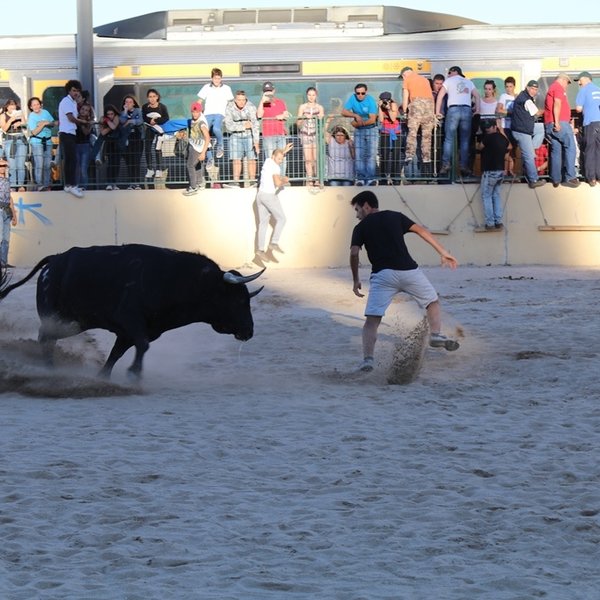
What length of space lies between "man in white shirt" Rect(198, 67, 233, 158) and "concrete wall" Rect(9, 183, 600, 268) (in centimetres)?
112

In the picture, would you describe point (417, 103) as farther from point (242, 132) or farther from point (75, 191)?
point (75, 191)

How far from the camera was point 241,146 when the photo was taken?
1823 centimetres

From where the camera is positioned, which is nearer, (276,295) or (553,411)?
(553,411)

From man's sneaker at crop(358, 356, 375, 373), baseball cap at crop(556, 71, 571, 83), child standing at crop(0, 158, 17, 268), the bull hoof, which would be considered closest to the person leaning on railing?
child standing at crop(0, 158, 17, 268)

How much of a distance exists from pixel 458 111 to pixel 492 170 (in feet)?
3.23

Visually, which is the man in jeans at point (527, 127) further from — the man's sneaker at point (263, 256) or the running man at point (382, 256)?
the running man at point (382, 256)

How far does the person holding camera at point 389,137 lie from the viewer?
17.9m

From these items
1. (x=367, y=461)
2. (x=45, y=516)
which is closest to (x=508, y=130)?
(x=367, y=461)

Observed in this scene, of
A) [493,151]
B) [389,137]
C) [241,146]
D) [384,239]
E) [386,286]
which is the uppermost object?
[389,137]

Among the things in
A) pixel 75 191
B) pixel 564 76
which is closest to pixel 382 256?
pixel 564 76

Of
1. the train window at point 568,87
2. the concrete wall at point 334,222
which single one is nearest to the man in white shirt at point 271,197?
the concrete wall at point 334,222

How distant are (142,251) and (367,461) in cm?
361

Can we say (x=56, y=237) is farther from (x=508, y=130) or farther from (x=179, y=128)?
(x=508, y=130)

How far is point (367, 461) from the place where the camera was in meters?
7.72
